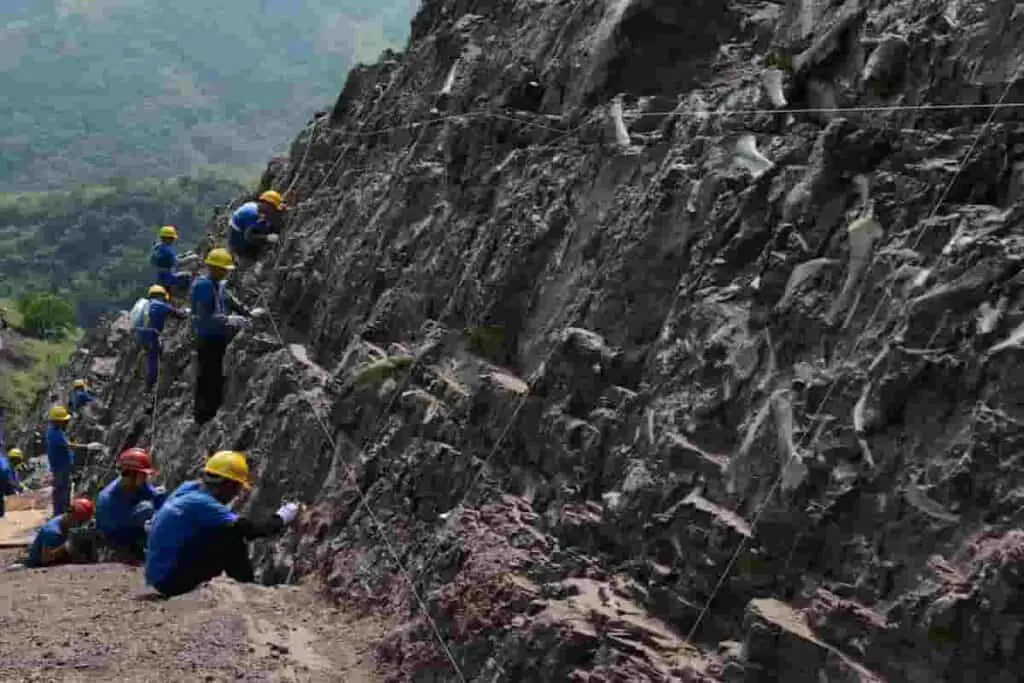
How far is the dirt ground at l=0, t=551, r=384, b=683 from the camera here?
1158cm

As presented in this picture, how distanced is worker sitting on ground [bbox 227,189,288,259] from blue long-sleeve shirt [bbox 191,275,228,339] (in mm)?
3911

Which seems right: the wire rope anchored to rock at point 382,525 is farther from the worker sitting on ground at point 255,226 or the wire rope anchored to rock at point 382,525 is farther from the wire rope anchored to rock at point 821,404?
the worker sitting on ground at point 255,226

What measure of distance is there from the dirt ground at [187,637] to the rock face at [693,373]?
57 centimetres

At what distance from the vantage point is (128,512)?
17.5 m

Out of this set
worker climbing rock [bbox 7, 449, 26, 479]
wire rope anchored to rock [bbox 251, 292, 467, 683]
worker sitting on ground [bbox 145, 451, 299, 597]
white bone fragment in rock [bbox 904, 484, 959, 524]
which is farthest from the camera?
worker climbing rock [bbox 7, 449, 26, 479]

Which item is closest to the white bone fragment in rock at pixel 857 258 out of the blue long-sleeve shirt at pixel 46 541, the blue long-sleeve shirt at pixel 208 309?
the blue long-sleeve shirt at pixel 208 309

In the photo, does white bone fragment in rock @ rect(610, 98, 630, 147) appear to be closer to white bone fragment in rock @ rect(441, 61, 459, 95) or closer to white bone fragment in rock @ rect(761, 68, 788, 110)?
white bone fragment in rock @ rect(761, 68, 788, 110)

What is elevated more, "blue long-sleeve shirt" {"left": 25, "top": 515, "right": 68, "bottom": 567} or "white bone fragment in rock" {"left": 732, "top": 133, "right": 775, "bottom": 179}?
"white bone fragment in rock" {"left": 732, "top": 133, "right": 775, "bottom": 179}

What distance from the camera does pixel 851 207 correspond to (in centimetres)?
1022

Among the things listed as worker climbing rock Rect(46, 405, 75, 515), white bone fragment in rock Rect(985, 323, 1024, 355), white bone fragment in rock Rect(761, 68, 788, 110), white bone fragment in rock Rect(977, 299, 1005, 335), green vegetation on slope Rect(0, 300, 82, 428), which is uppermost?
white bone fragment in rock Rect(761, 68, 788, 110)

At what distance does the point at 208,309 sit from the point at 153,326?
696 cm

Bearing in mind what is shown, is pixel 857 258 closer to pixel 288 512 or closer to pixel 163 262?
pixel 288 512

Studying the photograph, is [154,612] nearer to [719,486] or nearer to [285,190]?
[719,486]

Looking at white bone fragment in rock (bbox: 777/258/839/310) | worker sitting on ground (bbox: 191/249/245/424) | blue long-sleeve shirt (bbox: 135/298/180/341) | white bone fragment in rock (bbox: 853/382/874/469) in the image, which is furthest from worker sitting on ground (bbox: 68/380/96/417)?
white bone fragment in rock (bbox: 853/382/874/469)
